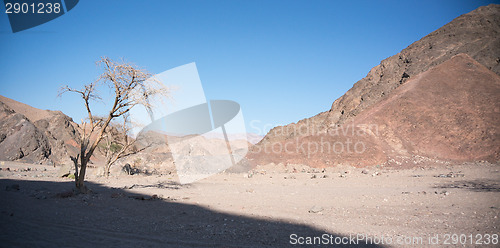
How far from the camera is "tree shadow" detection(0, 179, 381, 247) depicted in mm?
5172

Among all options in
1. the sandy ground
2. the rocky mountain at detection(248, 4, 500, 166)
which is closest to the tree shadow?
the sandy ground

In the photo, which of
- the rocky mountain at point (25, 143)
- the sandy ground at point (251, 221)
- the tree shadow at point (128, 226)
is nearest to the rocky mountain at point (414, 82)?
the sandy ground at point (251, 221)

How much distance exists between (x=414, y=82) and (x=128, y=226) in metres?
35.9

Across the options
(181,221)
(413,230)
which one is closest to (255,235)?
(181,221)

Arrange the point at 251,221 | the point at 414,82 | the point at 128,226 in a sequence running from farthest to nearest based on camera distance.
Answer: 1. the point at 414,82
2. the point at 251,221
3. the point at 128,226

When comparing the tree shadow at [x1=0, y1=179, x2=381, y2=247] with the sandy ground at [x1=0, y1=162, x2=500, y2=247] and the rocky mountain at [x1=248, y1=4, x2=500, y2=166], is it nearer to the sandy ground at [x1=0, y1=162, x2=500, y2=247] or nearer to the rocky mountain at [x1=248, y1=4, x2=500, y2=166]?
the sandy ground at [x1=0, y1=162, x2=500, y2=247]

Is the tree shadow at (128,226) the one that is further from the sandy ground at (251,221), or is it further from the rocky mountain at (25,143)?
the rocky mountain at (25,143)

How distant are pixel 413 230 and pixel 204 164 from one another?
22.2 m

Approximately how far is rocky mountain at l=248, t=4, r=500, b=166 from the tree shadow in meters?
19.2

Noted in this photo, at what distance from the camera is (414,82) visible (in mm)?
32812

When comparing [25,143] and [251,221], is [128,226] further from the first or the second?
[25,143]

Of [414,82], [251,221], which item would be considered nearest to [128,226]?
[251,221]

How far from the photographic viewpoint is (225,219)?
7.35 m

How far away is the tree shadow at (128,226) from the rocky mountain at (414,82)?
1922 cm
